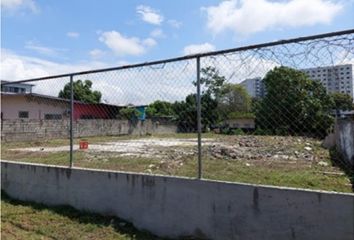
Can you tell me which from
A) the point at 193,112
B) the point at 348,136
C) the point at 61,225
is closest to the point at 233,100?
the point at 193,112

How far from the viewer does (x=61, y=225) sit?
486 cm

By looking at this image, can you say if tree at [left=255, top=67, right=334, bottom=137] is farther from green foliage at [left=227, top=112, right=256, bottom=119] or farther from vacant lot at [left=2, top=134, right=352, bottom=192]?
Result: vacant lot at [left=2, top=134, right=352, bottom=192]

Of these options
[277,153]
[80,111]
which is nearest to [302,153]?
[277,153]

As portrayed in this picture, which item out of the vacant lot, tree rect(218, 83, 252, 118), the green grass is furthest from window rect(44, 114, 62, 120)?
tree rect(218, 83, 252, 118)

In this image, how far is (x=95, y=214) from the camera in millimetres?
5160

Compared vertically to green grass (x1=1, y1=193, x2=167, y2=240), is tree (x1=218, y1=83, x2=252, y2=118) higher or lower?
higher

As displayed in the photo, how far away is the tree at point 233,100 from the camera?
13.4 ft

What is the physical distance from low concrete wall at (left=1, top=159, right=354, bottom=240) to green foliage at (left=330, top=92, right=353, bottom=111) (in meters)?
0.85

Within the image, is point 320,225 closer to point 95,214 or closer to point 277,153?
point 95,214

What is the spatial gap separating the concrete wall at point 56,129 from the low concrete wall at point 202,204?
12.8 metres

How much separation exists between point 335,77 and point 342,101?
0.26 meters

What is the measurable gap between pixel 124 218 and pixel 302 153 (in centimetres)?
621

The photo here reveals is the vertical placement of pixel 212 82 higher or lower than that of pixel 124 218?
higher

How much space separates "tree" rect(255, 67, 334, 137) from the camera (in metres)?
3.68
